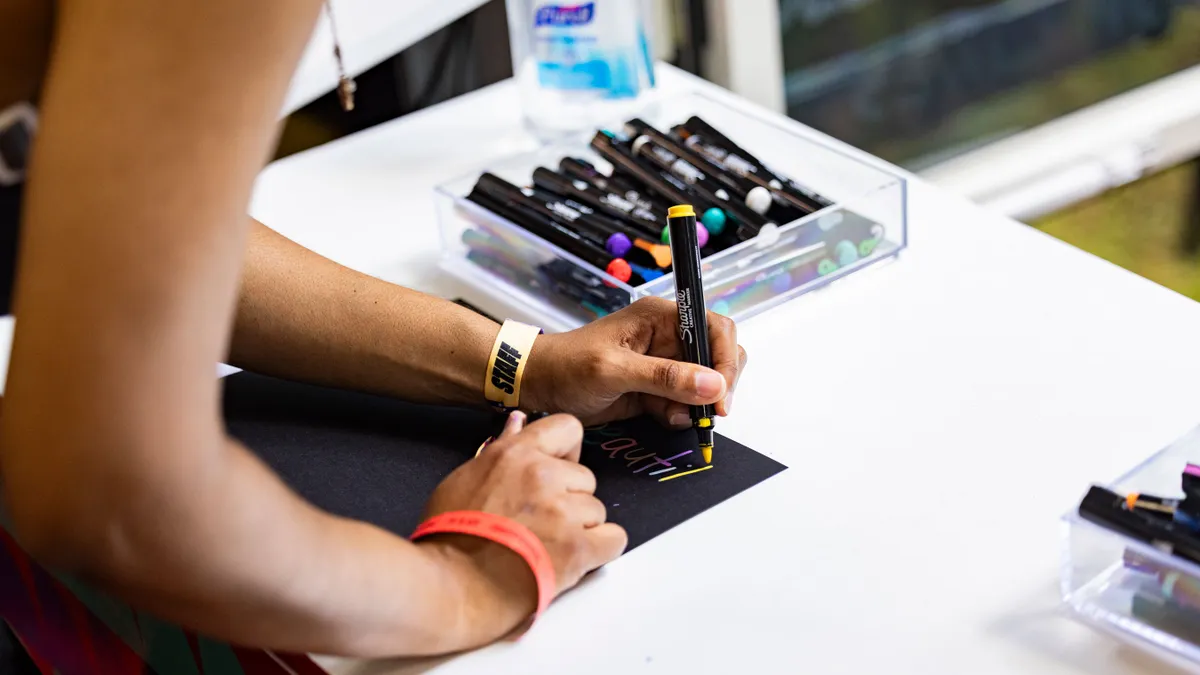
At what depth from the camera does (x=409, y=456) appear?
76 centimetres

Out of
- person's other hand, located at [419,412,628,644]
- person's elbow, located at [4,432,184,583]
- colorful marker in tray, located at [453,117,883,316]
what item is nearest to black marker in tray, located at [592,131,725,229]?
colorful marker in tray, located at [453,117,883,316]

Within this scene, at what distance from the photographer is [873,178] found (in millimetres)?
959

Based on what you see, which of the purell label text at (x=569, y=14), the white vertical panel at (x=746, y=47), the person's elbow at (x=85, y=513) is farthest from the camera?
the white vertical panel at (x=746, y=47)

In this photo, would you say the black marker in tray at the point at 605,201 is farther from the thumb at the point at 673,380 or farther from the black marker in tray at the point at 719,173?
the thumb at the point at 673,380

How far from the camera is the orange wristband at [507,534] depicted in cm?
62

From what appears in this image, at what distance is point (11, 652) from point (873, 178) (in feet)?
2.43

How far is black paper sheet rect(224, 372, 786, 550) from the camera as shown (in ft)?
2.32

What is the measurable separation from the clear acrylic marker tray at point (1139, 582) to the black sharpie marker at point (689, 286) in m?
0.23

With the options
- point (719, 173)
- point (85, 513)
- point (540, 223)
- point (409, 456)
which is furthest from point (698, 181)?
point (85, 513)

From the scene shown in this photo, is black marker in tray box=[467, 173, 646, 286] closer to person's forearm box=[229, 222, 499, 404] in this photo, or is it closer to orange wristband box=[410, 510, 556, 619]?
person's forearm box=[229, 222, 499, 404]

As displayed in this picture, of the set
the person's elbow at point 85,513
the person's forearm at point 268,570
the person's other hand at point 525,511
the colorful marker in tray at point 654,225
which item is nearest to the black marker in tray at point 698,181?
the colorful marker in tray at point 654,225

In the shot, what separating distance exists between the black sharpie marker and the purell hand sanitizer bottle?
349mm

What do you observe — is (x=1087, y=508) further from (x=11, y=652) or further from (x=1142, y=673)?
(x=11, y=652)

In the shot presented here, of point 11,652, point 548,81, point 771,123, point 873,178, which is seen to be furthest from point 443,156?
point 11,652
